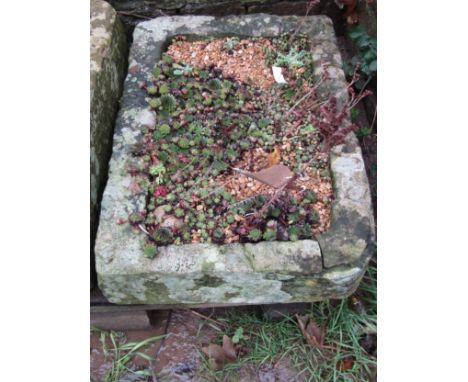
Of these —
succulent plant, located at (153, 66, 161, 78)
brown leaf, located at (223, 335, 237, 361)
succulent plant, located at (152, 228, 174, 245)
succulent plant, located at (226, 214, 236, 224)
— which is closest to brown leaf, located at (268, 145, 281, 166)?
succulent plant, located at (226, 214, 236, 224)

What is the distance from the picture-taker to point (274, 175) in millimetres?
1945

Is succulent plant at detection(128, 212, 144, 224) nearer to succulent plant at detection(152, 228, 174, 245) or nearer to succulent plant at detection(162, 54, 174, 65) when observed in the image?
succulent plant at detection(152, 228, 174, 245)

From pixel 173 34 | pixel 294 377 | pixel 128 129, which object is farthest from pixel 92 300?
pixel 173 34

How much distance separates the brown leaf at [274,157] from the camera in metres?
2.03

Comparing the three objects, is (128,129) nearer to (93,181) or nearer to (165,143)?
(165,143)

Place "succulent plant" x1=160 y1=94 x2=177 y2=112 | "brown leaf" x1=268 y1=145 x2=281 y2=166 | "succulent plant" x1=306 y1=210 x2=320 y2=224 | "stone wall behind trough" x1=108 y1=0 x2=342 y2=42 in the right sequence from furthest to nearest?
"stone wall behind trough" x1=108 y1=0 x2=342 y2=42, "succulent plant" x1=160 y1=94 x2=177 y2=112, "brown leaf" x1=268 y1=145 x2=281 y2=166, "succulent plant" x1=306 y1=210 x2=320 y2=224

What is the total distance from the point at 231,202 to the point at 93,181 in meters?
0.59

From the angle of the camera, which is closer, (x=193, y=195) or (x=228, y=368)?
(x=193, y=195)

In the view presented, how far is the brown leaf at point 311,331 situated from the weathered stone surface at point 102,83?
1021mm

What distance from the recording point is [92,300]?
1970 mm

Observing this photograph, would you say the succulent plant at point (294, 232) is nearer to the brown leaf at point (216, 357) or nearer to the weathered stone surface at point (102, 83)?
the brown leaf at point (216, 357)

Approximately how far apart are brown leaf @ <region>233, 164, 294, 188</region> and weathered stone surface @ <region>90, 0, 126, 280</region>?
0.64 metres

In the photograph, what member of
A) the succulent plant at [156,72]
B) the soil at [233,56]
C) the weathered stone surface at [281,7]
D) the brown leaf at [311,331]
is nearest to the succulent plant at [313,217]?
the brown leaf at [311,331]

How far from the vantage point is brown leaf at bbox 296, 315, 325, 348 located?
209 centimetres
